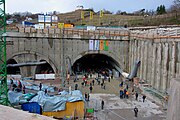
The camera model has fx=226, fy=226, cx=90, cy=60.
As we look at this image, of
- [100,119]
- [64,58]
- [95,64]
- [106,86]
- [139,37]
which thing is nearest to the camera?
[100,119]

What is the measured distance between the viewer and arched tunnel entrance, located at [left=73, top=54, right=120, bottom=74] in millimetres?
44591

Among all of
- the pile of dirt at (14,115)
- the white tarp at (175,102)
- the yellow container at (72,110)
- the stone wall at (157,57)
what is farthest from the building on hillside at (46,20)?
the white tarp at (175,102)

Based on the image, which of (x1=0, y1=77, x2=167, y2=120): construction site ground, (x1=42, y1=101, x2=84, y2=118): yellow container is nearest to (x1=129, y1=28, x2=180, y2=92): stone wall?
(x1=0, y1=77, x2=167, y2=120): construction site ground

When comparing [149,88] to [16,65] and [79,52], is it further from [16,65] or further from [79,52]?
[16,65]

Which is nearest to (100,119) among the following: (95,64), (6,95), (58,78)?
(6,95)

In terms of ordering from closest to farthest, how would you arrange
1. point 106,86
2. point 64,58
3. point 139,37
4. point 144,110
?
point 144,110, point 106,86, point 139,37, point 64,58

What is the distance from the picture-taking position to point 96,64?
168ft

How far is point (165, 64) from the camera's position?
27.5 m

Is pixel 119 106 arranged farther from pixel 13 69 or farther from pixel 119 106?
pixel 13 69

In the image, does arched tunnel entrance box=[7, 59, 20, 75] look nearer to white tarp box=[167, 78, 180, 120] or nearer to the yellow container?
the yellow container

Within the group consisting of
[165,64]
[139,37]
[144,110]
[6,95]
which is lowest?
[144,110]

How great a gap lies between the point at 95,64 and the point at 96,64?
0.74 feet

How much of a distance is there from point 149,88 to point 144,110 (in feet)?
22.3

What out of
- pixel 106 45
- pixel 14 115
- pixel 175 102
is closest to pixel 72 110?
pixel 14 115
